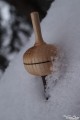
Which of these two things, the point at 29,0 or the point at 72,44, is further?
the point at 29,0

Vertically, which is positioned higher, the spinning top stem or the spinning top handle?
the spinning top handle

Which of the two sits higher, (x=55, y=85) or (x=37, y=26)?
(x=37, y=26)

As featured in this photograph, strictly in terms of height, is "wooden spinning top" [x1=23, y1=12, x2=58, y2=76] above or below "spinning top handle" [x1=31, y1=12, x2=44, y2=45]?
below

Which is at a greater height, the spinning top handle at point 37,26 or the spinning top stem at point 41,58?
the spinning top handle at point 37,26

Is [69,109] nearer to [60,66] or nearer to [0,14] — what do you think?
[60,66]

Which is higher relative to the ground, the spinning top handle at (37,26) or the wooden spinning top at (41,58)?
the spinning top handle at (37,26)

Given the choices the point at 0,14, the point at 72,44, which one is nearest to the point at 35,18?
the point at 72,44

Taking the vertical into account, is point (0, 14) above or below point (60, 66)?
above

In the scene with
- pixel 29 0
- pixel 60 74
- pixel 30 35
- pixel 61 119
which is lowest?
pixel 61 119
